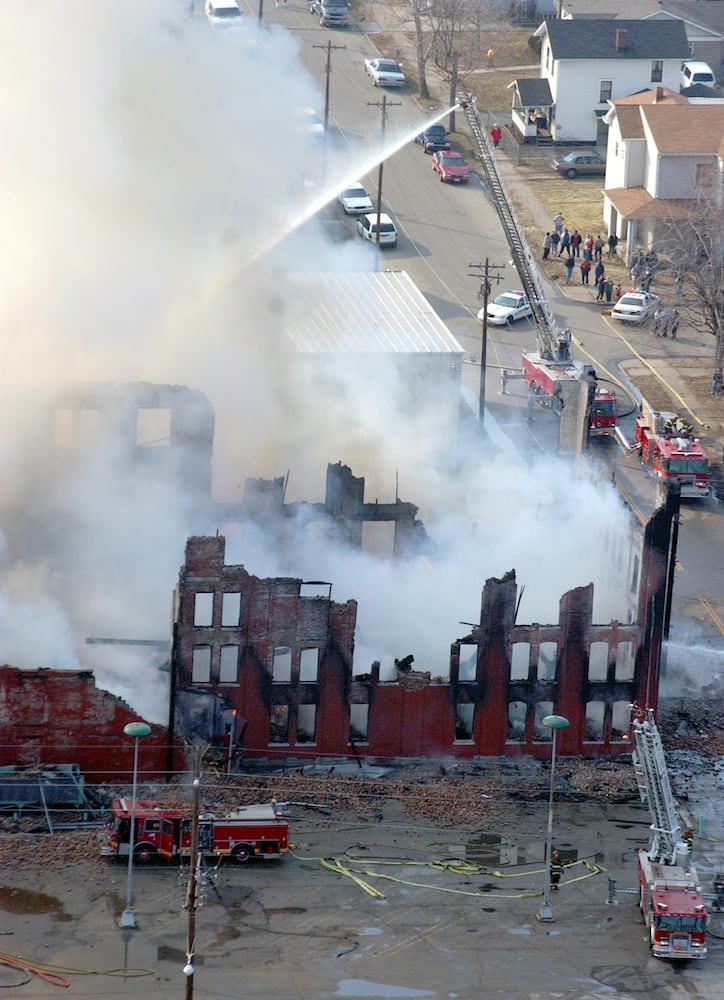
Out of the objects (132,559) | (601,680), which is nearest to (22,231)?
(132,559)

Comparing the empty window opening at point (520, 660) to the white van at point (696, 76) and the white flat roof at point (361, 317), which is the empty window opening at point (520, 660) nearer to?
the white flat roof at point (361, 317)

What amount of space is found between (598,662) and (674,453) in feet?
40.9

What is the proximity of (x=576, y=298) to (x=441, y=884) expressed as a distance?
108ft

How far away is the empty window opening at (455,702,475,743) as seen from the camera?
36750mm

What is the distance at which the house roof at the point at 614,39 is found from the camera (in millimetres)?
73750

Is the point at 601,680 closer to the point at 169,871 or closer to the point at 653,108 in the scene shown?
the point at 169,871

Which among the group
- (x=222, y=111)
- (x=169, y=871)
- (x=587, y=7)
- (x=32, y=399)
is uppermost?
(x=587, y=7)

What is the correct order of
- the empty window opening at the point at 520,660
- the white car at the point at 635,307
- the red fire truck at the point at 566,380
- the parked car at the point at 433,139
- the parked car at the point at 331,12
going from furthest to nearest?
the parked car at the point at 331,12 → the parked car at the point at 433,139 → the white car at the point at 635,307 → the red fire truck at the point at 566,380 → the empty window opening at the point at 520,660

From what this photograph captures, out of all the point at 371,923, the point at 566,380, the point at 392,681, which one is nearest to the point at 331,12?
the point at 566,380

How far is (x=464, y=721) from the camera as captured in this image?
37.0 metres

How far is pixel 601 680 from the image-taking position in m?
37.3

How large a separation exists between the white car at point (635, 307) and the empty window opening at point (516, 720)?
996 inches

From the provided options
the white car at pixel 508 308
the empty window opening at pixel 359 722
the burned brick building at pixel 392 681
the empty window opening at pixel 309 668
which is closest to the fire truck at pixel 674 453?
the white car at pixel 508 308

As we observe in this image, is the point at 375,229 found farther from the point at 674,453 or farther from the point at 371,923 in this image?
the point at 371,923
